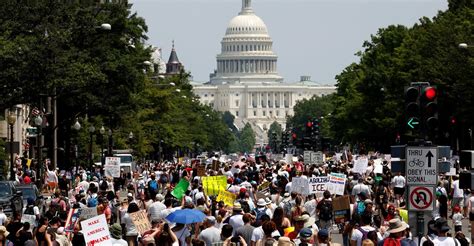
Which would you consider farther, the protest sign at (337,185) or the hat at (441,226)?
the protest sign at (337,185)

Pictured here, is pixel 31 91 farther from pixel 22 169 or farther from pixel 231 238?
pixel 231 238

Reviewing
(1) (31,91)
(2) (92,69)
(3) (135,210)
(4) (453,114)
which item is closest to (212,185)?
(3) (135,210)

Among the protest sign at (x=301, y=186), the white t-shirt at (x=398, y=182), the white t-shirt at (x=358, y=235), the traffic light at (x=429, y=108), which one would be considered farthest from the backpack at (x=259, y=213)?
the white t-shirt at (x=398, y=182)

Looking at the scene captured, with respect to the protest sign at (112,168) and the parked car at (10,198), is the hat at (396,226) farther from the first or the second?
the protest sign at (112,168)

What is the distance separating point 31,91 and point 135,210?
23898mm

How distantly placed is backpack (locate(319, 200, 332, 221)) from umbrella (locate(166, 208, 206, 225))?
265 inches

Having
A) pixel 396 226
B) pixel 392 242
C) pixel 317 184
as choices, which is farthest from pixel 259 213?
pixel 317 184

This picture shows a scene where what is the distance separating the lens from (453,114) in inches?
3506

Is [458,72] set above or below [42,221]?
above

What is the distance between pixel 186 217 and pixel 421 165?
4.12m

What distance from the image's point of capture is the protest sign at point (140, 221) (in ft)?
90.8

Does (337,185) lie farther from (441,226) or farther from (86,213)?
(441,226)

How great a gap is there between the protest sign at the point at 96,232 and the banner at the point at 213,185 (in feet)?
47.1

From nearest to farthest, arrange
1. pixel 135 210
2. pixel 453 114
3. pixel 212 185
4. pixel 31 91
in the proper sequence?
pixel 135 210 → pixel 212 185 → pixel 31 91 → pixel 453 114
